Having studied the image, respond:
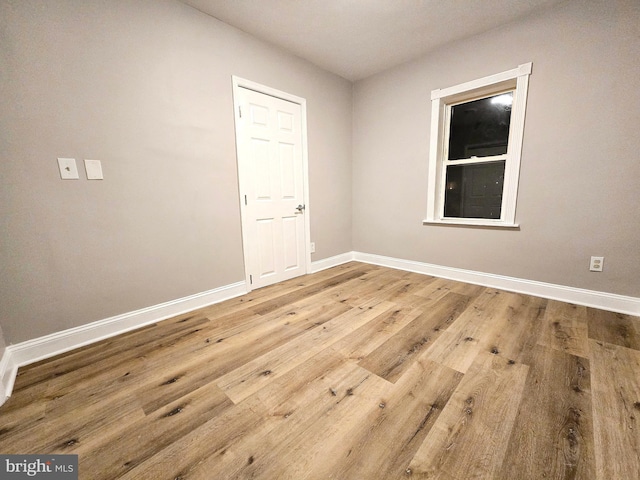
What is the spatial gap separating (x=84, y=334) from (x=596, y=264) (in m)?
4.16

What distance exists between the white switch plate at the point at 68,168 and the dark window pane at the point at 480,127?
3.53m

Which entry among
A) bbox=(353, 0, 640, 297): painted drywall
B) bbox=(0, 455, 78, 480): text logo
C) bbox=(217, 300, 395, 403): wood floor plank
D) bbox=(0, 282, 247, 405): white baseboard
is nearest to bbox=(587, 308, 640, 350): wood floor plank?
bbox=(353, 0, 640, 297): painted drywall

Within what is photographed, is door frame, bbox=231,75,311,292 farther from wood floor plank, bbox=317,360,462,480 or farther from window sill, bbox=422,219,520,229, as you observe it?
wood floor plank, bbox=317,360,462,480

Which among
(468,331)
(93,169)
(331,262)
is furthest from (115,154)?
(468,331)

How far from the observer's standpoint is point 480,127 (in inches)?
109

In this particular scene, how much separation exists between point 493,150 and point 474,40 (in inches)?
44.3

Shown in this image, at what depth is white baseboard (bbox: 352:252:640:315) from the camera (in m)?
2.08

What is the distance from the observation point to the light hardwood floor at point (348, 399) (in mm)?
959

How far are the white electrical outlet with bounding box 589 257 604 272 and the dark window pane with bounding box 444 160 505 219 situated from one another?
32.3 inches


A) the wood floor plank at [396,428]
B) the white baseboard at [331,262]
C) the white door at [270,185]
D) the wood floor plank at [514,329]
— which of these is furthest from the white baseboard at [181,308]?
the wood floor plank at [396,428]

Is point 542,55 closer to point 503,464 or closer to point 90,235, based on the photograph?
point 503,464

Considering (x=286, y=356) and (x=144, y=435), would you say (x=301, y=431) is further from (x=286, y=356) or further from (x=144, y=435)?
(x=144, y=435)

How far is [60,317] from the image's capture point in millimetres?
1721

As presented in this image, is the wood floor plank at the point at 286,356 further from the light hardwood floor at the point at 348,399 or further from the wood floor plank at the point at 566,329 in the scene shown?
the wood floor plank at the point at 566,329
